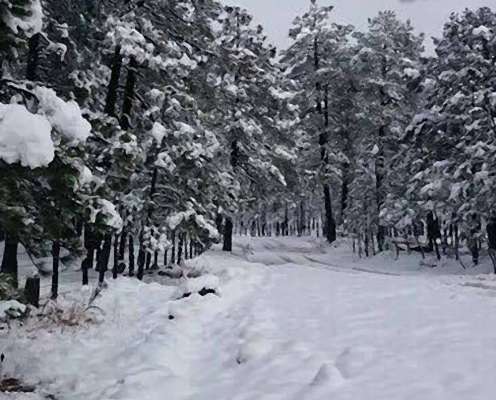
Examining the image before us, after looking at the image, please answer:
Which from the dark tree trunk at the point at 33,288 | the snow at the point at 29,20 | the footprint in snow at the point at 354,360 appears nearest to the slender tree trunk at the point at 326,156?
the dark tree trunk at the point at 33,288

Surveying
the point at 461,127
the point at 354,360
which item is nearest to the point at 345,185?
the point at 461,127

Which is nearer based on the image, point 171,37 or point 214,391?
point 214,391

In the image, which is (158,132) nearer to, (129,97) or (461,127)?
(129,97)

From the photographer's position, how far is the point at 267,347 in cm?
766

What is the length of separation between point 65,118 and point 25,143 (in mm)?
1159

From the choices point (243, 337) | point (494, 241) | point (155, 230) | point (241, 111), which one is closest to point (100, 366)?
point (243, 337)

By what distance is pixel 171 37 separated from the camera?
16.1m

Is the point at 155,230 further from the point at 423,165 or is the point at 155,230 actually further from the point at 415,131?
the point at 423,165

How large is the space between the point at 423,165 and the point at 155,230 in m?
15.6

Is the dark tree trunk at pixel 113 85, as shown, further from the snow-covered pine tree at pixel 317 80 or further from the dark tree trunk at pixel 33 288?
the snow-covered pine tree at pixel 317 80

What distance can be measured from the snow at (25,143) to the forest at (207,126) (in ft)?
0.04

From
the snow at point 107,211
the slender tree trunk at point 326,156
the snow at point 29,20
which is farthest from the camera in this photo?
the slender tree trunk at point 326,156

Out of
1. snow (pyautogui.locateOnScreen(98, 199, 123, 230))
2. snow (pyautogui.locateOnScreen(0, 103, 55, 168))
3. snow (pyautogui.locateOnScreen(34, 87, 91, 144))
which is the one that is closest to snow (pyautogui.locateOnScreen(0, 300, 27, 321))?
snow (pyautogui.locateOnScreen(98, 199, 123, 230))

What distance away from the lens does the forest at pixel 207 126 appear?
23.3 feet
